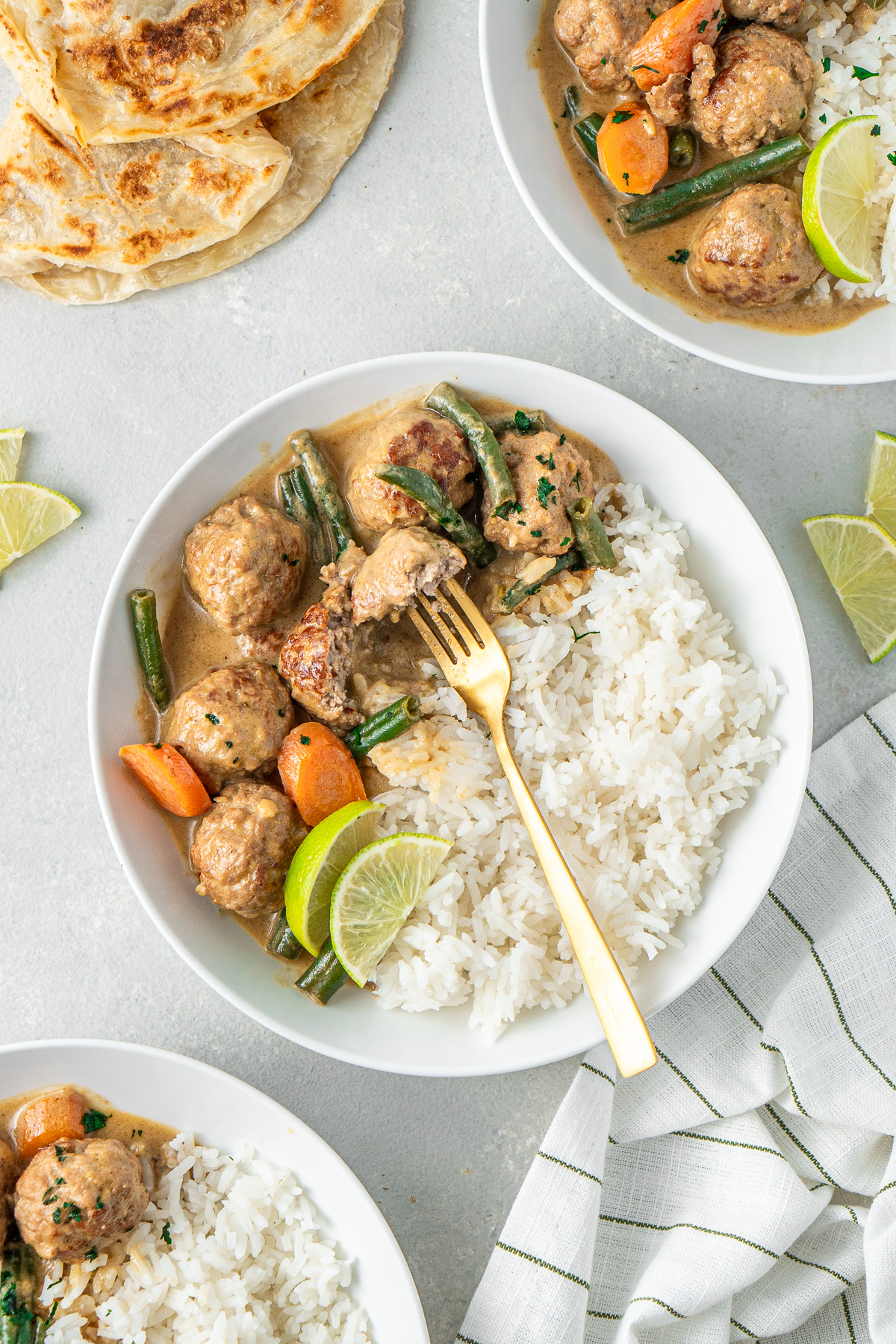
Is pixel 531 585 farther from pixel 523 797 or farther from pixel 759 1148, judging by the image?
pixel 759 1148

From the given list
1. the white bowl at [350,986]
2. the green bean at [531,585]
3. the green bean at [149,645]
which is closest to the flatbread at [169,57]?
the white bowl at [350,986]

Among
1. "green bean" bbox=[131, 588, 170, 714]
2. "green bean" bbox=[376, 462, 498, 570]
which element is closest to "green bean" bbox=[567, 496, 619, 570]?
"green bean" bbox=[376, 462, 498, 570]

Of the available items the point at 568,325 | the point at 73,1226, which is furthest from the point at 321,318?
the point at 73,1226

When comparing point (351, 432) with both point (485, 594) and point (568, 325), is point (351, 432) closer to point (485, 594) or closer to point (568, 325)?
point (485, 594)

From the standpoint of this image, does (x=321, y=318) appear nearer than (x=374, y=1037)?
No

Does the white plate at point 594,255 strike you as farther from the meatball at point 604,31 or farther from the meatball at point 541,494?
the meatball at point 541,494

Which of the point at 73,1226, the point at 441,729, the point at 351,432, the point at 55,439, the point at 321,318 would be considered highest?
the point at 55,439

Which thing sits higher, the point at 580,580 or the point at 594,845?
the point at 580,580
